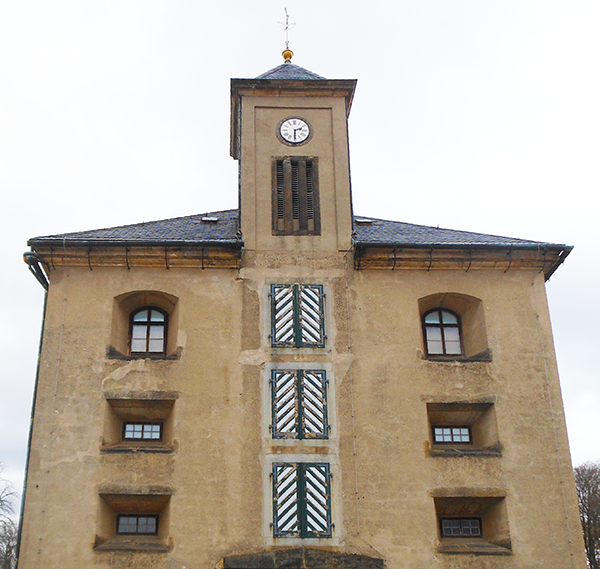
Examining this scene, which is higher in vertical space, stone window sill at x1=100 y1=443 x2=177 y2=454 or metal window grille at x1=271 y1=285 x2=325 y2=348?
metal window grille at x1=271 y1=285 x2=325 y2=348

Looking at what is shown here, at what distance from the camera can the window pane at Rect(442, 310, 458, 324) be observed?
68.4 feet

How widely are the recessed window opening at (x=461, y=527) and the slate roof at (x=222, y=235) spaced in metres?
6.71

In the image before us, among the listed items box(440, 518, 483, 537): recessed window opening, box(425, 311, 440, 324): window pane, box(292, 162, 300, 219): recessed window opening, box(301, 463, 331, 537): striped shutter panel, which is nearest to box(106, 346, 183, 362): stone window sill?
box(301, 463, 331, 537): striped shutter panel

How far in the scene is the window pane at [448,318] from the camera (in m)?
20.8

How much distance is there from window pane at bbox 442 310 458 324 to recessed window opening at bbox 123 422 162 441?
7.72 meters

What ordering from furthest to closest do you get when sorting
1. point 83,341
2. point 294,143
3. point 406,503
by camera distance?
point 294,143, point 83,341, point 406,503

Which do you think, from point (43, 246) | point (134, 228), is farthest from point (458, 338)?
point (43, 246)

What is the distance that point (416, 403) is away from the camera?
18.9m

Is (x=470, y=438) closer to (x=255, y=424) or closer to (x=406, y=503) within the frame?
(x=406, y=503)

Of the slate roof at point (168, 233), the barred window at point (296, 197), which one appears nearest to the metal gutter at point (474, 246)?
the barred window at point (296, 197)

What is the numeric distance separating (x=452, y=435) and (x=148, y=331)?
7.99 meters

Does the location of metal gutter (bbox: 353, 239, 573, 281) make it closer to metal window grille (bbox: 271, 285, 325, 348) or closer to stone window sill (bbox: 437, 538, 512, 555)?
metal window grille (bbox: 271, 285, 325, 348)

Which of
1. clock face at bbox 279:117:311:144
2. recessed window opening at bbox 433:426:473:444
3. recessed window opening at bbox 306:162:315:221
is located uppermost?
clock face at bbox 279:117:311:144

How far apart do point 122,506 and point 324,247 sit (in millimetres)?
8056
